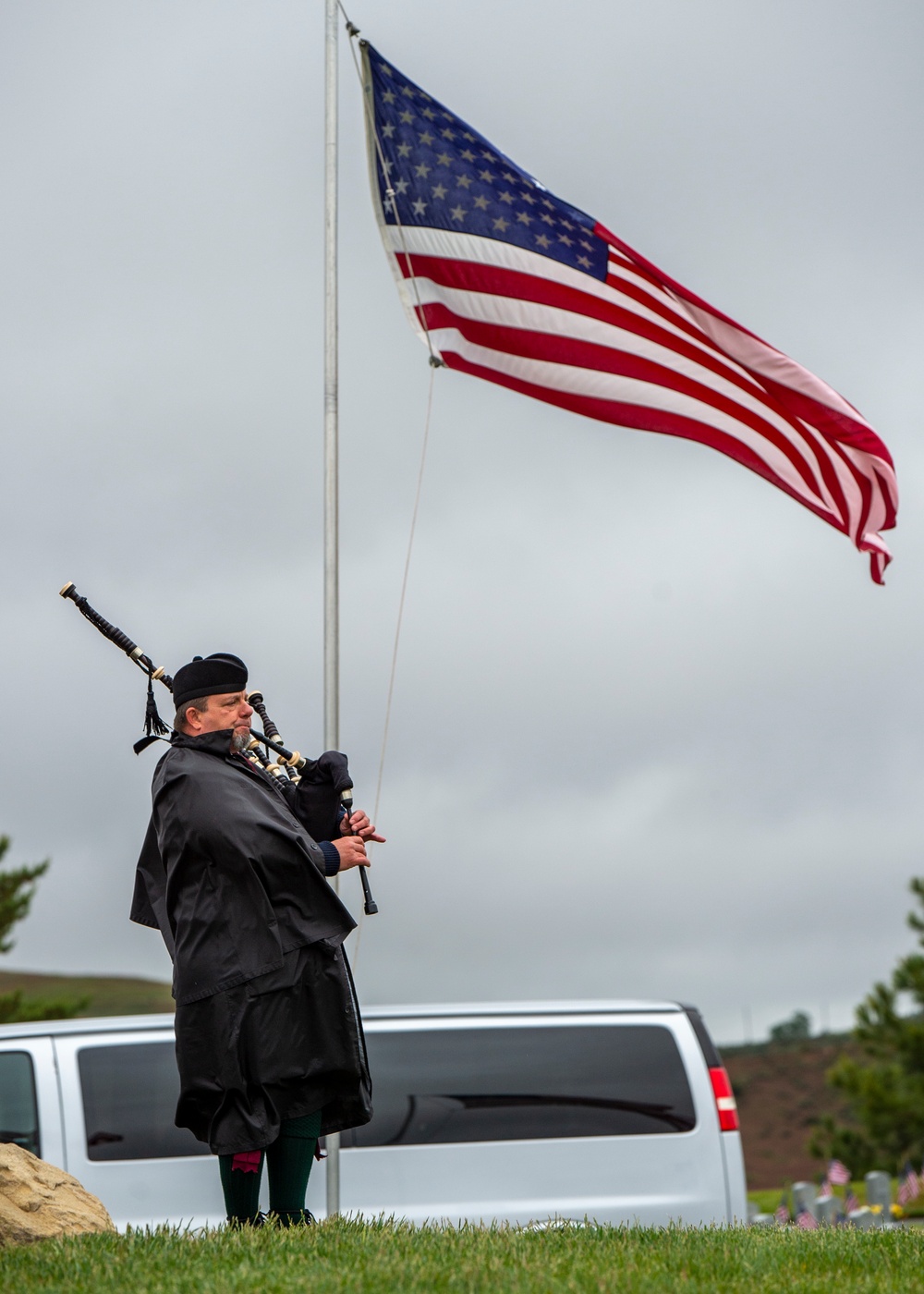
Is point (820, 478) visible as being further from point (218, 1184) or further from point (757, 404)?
point (218, 1184)

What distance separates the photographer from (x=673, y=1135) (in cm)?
727

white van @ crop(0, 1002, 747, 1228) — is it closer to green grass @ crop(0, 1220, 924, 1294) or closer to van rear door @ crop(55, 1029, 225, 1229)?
van rear door @ crop(55, 1029, 225, 1229)

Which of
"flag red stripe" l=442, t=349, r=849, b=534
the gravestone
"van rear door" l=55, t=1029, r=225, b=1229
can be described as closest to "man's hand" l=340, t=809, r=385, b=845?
"van rear door" l=55, t=1029, r=225, b=1229

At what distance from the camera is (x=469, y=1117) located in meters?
7.20

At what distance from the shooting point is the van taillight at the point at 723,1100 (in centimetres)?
735

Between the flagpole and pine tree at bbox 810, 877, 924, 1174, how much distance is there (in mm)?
21236

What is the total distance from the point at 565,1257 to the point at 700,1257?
0.42m

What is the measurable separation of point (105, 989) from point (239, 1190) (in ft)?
159

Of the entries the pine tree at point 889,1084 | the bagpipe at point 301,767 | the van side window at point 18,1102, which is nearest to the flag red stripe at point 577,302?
the bagpipe at point 301,767

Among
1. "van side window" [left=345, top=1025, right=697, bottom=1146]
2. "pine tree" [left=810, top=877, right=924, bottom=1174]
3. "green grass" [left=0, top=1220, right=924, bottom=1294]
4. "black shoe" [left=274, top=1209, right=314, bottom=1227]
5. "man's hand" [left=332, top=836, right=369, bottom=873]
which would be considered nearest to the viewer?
"green grass" [left=0, top=1220, right=924, bottom=1294]

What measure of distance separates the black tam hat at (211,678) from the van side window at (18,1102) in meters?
2.96

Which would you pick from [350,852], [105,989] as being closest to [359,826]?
[350,852]

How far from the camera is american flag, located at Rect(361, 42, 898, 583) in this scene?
7.48 meters

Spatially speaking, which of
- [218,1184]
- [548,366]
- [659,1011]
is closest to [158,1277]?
[218,1184]
